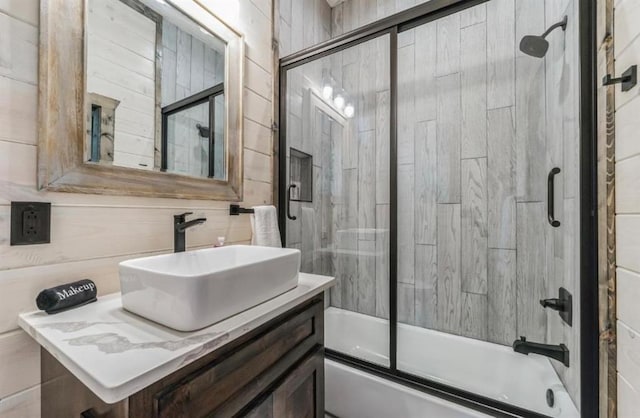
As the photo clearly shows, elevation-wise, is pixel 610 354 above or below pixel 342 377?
above

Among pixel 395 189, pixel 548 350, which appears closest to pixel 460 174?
pixel 395 189

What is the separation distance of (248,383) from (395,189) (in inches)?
47.3

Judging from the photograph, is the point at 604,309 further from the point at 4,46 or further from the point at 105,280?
the point at 4,46

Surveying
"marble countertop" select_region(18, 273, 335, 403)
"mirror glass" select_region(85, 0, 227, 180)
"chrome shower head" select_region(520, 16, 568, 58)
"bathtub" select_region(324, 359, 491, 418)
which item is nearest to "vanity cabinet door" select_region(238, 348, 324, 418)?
"marble countertop" select_region(18, 273, 335, 403)

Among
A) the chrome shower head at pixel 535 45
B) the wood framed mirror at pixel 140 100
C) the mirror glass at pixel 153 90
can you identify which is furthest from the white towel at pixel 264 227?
the chrome shower head at pixel 535 45

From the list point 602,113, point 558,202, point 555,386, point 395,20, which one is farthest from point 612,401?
point 395,20

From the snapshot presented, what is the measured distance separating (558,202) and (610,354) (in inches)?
27.6

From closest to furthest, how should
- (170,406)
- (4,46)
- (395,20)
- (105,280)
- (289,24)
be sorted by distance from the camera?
(170,406)
(4,46)
(105,280)
(395,20)
(289,24)

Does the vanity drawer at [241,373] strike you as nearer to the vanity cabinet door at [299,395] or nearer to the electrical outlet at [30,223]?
the vanity cabinet door at [299,395]

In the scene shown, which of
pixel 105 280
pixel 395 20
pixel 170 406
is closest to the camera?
pixel 170 406

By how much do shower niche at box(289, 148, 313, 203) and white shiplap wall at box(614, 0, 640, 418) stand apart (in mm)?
1554

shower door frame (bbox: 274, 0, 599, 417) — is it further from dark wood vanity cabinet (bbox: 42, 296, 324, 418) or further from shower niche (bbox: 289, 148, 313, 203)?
dark wood vanity cabinet (bbox: 42, 296, 324, 418)

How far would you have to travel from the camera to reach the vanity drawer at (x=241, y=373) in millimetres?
559

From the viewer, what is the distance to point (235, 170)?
1.42 meters
